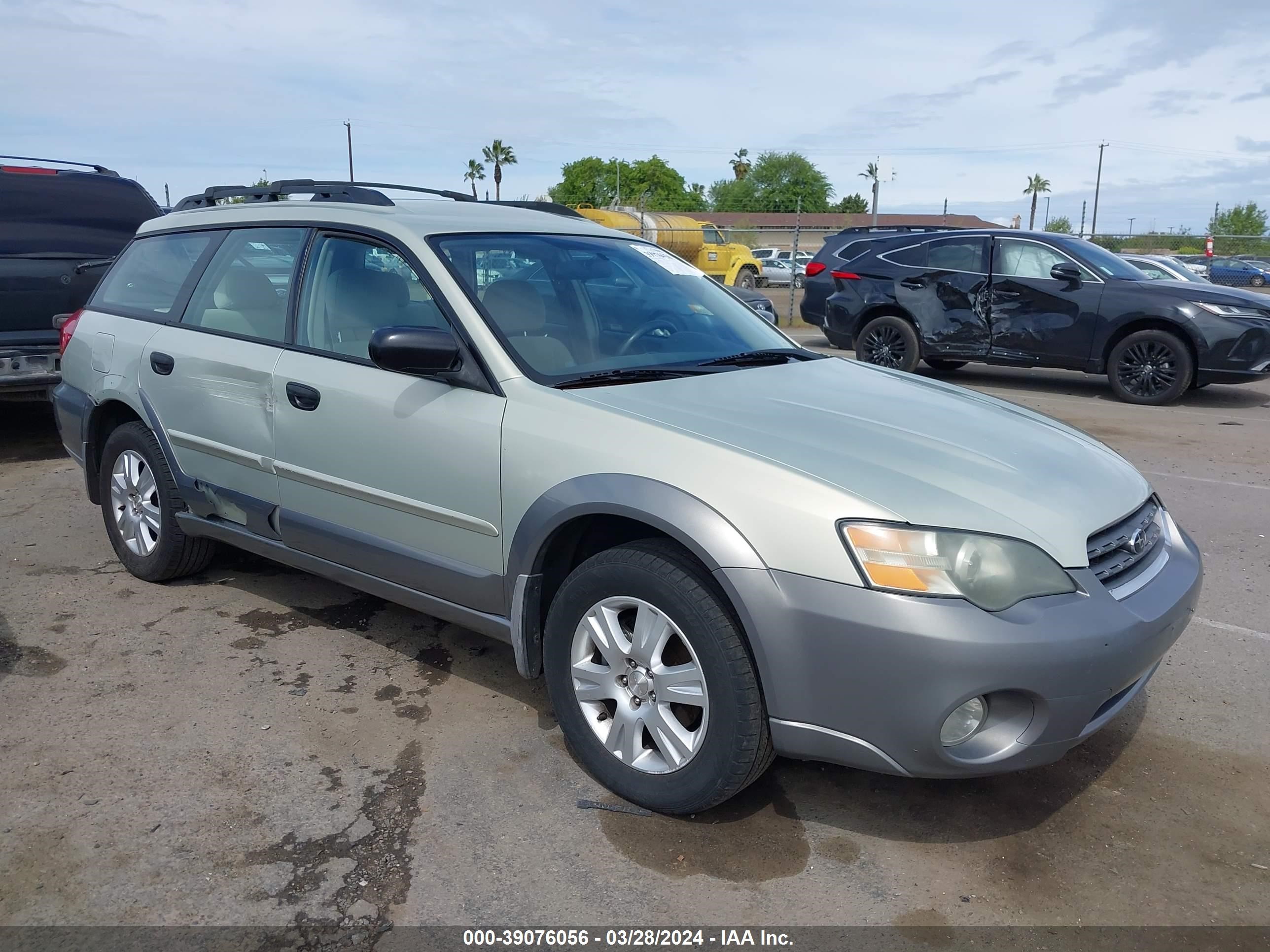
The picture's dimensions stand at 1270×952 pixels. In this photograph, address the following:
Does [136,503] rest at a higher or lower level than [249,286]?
lower

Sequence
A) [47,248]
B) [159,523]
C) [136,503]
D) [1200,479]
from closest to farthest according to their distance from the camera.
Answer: [159,523], [136,503], [1200,479], [47,248]

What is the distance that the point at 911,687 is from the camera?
2494mm

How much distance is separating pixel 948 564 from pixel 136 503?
382 centimetres

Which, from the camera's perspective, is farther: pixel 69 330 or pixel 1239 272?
Result: pixel 1239 272

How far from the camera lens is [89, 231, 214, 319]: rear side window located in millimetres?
4641

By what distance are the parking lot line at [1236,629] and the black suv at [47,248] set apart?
23.1ft

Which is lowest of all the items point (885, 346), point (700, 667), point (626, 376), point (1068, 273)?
point (700, 667)

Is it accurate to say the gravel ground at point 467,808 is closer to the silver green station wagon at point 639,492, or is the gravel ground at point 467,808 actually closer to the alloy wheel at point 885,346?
the silver green station wagon at point 639,492

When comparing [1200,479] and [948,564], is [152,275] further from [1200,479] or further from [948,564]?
[1200,479]

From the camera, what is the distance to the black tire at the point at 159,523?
457cm

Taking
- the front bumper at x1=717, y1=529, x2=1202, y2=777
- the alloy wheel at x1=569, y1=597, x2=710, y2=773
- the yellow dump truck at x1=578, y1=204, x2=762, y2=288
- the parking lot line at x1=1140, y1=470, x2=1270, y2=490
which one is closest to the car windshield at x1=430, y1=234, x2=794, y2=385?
the alloy wheel at x1=569, y1=597, x2=710, y2=773

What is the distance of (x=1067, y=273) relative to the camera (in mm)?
10180

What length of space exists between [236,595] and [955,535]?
3.44m

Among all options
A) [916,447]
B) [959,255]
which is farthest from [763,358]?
[959,255]
